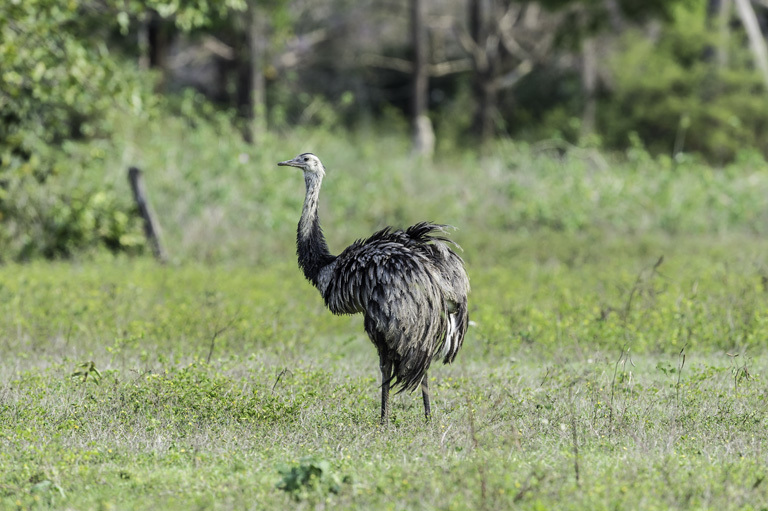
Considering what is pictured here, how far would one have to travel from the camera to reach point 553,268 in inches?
535

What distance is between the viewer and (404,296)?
6.64m

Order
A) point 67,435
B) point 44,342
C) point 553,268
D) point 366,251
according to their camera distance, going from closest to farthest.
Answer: point 67,435 < point 366,251 < point 44,342 < point 553,268

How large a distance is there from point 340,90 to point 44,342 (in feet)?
77.7

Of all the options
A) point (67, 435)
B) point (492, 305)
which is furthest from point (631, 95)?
point (67, 435)

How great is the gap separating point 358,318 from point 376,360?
192 centimetres

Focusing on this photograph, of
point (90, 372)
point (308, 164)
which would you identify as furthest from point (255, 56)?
point (90, 372)

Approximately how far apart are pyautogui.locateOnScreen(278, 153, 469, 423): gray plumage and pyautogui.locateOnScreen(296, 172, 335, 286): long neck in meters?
0.07

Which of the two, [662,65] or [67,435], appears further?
[662,65]

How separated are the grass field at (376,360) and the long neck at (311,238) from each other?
96 centimetres

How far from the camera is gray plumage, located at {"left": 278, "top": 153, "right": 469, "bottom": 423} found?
6672mm

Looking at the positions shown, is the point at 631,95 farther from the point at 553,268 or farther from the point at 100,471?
→ the point at 100,471

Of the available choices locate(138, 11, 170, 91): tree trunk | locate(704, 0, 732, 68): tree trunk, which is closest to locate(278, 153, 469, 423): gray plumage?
locate(138, 11, 170, 91): tree trunk

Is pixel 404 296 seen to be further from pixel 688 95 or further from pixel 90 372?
pixel 688 95

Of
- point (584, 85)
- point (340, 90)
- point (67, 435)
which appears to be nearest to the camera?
point (67, 435)
